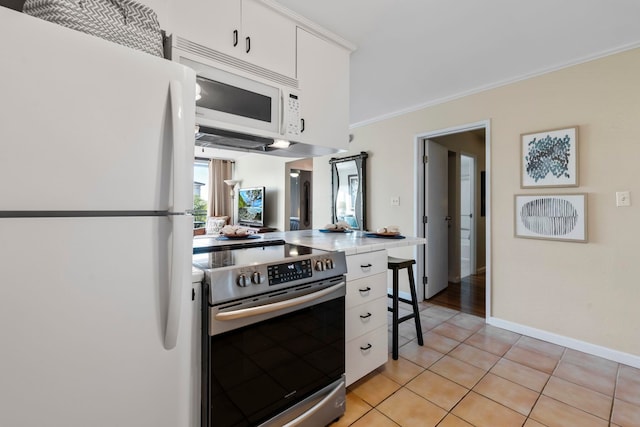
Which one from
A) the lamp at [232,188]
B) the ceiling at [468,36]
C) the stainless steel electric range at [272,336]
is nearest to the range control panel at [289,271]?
the stainless steel electric range at [272,336]

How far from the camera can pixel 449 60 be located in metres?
2.37

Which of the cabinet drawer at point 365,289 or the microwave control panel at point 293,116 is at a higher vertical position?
the microwave control panel at point 293,116

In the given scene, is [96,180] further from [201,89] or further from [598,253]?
[598,253]

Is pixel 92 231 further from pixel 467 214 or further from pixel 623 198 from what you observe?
pixel 467 214

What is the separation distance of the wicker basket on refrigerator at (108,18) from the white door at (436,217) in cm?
310

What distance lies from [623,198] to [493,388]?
5.72 feet

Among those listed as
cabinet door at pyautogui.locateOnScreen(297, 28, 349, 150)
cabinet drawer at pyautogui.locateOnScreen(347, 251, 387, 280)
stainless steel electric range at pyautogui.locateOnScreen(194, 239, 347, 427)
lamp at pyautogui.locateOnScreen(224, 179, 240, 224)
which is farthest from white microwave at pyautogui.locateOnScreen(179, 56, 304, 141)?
lamp at pyautogui.locateOnScreen(224, 179, 240, 224)

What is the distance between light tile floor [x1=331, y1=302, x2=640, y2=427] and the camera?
63.1 inches

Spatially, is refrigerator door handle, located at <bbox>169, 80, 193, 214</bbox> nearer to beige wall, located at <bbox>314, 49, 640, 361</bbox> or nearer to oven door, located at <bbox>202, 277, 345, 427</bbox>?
oven door, located at <bbox>202, 277, 345, 427</bbox>

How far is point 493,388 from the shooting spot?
1866 millimetres

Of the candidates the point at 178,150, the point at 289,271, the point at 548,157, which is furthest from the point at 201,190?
the point at 548,157

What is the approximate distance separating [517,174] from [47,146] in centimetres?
323

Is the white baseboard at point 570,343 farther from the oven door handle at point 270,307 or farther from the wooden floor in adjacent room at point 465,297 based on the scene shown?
the oven door handle at point 270,307

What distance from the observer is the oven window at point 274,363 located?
114 centimetres
